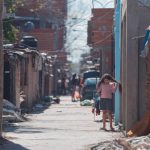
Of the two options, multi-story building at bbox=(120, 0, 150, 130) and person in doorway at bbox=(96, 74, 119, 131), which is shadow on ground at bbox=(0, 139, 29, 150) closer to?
multi-story building at bbox=(120, 0, 150, 130)

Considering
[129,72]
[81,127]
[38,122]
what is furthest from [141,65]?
[38,122]

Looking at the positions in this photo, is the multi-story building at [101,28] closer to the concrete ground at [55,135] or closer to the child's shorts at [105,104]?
the concrete ground at [55,135]

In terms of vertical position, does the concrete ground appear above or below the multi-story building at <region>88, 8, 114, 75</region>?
below

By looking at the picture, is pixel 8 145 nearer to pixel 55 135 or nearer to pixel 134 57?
pixel 55 135

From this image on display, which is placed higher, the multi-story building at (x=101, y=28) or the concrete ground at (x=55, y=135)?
the multi-story building at (x=101, y=28)

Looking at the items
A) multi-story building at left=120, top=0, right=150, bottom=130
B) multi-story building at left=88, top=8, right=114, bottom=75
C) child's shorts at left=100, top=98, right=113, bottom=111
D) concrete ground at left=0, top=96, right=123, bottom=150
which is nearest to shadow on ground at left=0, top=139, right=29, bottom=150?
concrete ground at left=0, top=96, right=123, bottom=150

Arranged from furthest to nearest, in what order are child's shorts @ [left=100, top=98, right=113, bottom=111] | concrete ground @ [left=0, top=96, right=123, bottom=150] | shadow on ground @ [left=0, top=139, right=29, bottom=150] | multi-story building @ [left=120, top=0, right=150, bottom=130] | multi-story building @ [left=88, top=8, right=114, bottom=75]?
multi-story building @ [left=88, top=8, right=114, bottom=75] < child's shorts @ [left=100, top=98, right=113, bottom=111] < multi-story building @ [left=120, top=0, right=150, bottom=130] < concrete ground @ [left=0, top=96, right=123, bottom=150] < shadow on ground @ [left=0, top=139, right=29, bottom=150]

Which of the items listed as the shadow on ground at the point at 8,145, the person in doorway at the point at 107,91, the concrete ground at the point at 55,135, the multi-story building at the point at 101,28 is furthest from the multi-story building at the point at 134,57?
the multi-story building at the point at 101,28

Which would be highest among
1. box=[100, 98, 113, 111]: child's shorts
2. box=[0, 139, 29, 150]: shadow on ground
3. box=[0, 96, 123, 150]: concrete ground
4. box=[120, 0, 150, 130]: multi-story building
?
box=[120, 0, 150, 130]: multi-story building

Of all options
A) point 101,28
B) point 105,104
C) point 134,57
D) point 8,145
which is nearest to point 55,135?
point 8,145

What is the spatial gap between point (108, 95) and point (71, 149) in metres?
5.68

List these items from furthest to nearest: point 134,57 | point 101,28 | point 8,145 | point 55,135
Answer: point 101,28 < point 55,135 < point 134,57 < point 8,145

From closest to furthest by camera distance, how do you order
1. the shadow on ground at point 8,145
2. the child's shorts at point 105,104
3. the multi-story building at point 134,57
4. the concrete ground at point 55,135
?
the shadow on ground at point 8,145 → the concrete ground at point 55,135 → the multi-story building at point 134,57 → the child's shorts at point 105,104

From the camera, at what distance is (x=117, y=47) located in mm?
21125
